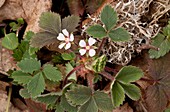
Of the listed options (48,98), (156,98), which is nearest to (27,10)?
(48,98)

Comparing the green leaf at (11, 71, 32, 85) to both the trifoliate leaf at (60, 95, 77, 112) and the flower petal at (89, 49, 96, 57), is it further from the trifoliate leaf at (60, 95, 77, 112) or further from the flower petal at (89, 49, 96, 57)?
the flower petal at (89, 49, 96, 57)

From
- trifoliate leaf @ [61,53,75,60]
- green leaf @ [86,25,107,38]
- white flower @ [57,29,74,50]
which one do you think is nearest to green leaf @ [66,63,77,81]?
trifoliate leaf @ [61,53,75,60]

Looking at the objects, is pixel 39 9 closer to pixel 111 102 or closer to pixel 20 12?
pixel 20 12

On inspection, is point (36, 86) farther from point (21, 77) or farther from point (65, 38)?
point (65, 38)

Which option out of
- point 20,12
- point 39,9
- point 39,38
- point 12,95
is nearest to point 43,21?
point 39,38

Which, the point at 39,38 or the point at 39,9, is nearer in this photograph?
the point at 39,38

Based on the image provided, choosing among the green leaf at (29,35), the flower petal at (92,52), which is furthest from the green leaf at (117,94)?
the green leaf at (29,35)
